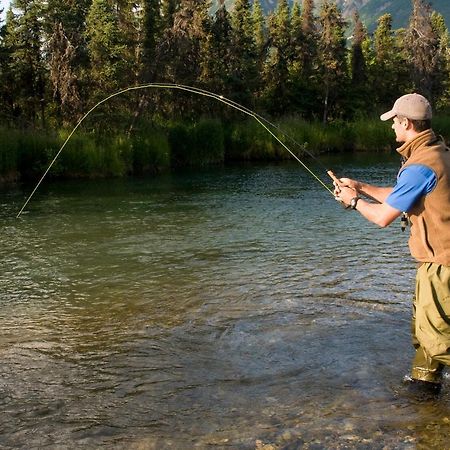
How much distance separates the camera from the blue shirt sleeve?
151 inches

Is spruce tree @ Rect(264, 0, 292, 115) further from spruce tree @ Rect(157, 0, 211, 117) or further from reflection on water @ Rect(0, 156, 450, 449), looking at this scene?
reflection on water @ Rect(0, 156, 450, 449)

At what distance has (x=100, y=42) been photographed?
85.4 feet

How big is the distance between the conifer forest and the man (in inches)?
693

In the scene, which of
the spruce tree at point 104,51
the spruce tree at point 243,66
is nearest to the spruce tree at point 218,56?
the spruce tree at point 243,66

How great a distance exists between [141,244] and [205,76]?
29361mm

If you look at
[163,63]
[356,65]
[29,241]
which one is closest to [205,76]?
[163,63]

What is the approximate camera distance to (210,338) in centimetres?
576

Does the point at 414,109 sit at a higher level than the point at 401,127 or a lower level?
higher

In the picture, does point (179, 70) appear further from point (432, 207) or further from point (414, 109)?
point (432, 207)

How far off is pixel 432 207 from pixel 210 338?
2.61 meters

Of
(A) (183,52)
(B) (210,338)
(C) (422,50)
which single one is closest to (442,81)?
(C) (422,50)

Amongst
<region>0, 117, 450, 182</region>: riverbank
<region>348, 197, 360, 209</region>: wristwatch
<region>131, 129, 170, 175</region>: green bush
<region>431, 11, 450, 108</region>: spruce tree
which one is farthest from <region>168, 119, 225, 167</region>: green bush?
<region>431, 11, 450, 108</region>: spruce tree

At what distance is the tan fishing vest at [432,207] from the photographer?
12.6 feet

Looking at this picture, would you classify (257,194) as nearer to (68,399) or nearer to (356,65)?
(68,399)
